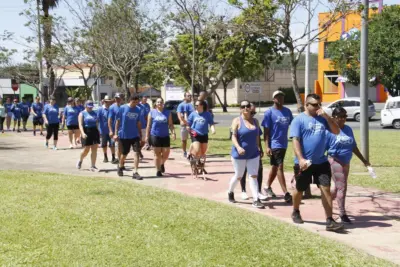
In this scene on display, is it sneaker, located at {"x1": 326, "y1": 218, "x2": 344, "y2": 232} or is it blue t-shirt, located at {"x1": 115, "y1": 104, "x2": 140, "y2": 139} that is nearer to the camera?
sneaker, located at {"x1": 326, "y1": 218, "x2": 344, "y2": 232}

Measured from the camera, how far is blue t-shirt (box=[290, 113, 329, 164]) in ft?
21.5

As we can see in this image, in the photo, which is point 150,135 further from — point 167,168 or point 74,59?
point 74,59

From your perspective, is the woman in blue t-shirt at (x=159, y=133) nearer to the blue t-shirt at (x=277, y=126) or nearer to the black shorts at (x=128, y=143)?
the black shorts at (x=128, y=143)

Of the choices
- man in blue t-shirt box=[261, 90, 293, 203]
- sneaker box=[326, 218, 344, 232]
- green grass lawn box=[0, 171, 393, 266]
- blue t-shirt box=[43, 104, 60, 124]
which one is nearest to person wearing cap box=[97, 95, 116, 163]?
blue t-shirt box=[43, 104, 60, 124]

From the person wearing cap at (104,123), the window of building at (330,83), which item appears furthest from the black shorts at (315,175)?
the window of building at (330,83)

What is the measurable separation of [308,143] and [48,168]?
7600 mm

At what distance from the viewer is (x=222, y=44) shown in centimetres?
1708

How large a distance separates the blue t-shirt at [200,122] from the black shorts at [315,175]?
407 cm

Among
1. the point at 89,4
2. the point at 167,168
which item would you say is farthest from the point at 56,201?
the point at 89,4

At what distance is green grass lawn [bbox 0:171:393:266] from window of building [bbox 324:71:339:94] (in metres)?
47.8

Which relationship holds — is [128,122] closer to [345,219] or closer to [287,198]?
[287,198]

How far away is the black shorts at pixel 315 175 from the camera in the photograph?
6.57 meters

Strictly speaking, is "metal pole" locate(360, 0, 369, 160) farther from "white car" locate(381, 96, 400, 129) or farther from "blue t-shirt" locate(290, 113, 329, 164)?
"white car" locate(381, 96, 400, 129)

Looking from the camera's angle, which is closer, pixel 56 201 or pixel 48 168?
pixel 56 201
